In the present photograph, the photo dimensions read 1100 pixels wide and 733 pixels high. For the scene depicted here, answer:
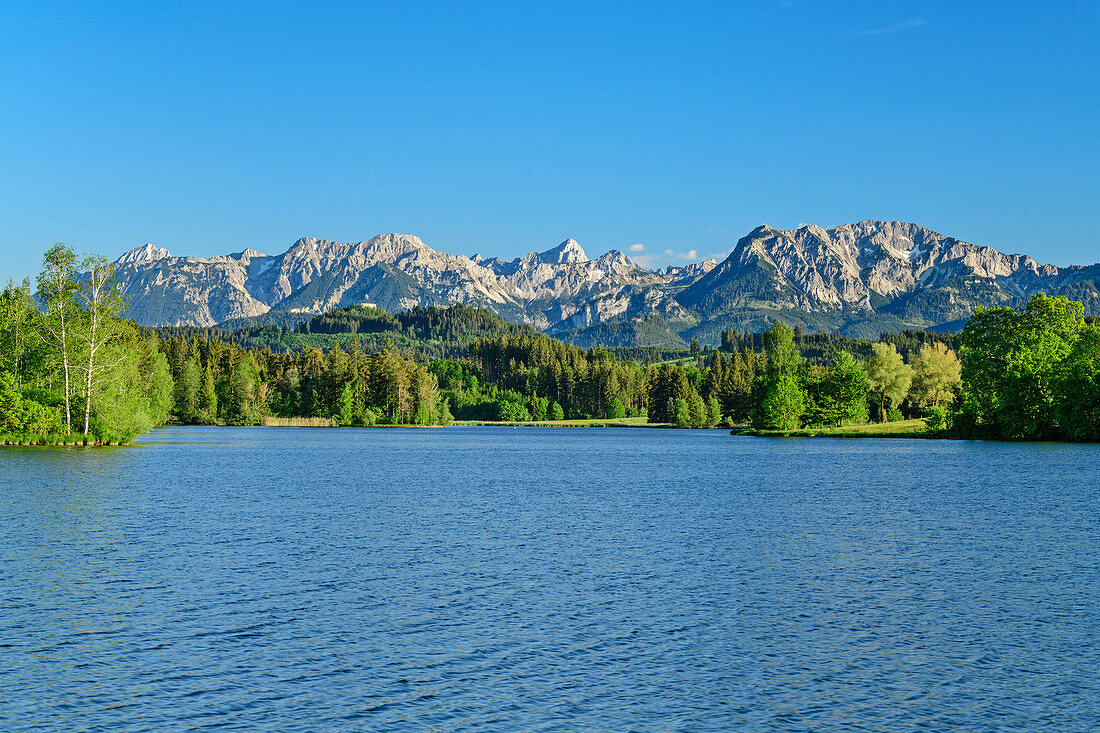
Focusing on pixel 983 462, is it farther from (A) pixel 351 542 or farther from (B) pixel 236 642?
(B) pixel 236 642

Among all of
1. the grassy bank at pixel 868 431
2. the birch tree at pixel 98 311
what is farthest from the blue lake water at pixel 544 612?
the grassy bank at pixel 868 431

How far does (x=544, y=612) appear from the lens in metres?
28.7

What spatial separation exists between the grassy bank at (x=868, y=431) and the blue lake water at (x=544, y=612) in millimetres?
100877

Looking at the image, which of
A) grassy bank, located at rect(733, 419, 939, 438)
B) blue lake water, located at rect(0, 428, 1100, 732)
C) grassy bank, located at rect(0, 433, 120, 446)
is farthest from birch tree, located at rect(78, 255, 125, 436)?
grassy bank, located at rect(733, 419, 939, 438)

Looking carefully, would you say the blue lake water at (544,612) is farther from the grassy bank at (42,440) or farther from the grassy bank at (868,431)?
the grassy bank at (868,431)

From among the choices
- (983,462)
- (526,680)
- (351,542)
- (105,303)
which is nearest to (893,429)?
(983,462)

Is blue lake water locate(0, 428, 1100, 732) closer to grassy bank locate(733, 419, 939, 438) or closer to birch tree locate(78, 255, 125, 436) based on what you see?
birch tree locate(78, 255, 125, 436)

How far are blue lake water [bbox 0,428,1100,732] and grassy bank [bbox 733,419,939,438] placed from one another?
100877 millimetres

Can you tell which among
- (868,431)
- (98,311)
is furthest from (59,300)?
(868,431)

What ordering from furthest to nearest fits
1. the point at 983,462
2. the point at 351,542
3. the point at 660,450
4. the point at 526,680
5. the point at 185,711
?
the point at 660,450 < the point at 983,462 < the point at 351,542 < the point at 526,680 < the point at 185,711

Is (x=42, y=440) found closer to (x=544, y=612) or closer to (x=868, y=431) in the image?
(x=544, y=612)

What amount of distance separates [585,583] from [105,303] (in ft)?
291

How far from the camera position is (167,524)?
46719 mm

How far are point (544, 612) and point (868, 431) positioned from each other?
15052cm
